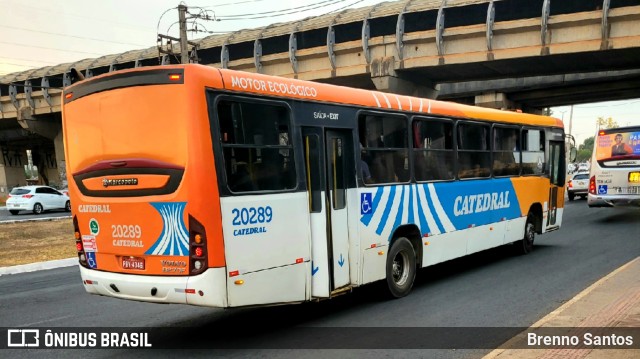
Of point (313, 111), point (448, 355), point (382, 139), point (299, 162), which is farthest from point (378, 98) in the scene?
point (448, 355)

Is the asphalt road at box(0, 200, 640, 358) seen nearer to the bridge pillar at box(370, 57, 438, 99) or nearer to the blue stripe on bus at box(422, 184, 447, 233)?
the blue stripe on bus at box(422, 184, 447, 233)

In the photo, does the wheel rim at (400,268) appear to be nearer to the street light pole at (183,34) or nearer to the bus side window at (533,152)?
the bus side window at (533,152)

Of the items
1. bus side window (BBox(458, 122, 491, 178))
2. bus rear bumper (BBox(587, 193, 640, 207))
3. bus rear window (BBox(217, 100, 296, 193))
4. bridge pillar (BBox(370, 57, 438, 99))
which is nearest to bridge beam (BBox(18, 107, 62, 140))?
bridge pillar (BBox(370, 57, 438, 99))

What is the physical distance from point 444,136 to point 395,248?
235 cm

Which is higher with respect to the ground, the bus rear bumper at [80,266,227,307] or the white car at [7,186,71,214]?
the bus rear bumper at [80,266,227,307]

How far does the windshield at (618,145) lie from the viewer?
17.5 metres

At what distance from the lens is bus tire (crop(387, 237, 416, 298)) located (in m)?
7.98

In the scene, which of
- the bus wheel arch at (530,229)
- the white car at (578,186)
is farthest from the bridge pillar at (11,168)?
the bus wheel arch at (530,229)

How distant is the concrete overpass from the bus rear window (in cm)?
2380

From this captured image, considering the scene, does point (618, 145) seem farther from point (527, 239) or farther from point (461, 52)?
point (461, 52)

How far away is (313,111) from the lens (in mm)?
6754

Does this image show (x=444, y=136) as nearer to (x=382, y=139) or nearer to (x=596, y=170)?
(x=382, y=139)

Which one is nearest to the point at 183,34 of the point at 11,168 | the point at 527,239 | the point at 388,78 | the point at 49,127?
the point at 388,78

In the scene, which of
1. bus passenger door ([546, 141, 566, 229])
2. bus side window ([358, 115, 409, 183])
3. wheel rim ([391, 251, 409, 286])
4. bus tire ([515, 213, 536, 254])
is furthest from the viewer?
bus passenger door ([546, 141, 566, 229])
